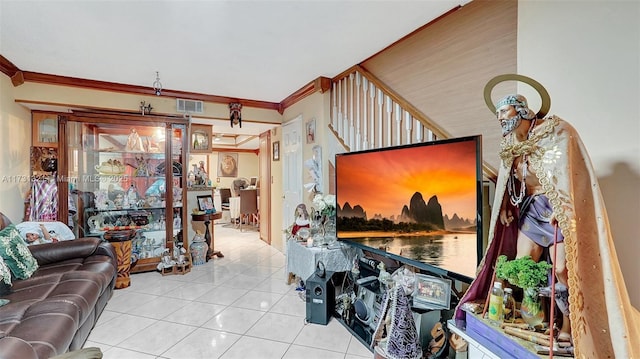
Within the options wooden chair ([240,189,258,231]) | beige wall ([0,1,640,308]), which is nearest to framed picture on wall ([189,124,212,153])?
wooden chair ([240,189,258,231])

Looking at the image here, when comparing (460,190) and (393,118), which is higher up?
(393,118)

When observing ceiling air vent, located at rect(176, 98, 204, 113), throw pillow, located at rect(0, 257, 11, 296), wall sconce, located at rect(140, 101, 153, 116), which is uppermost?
ceiling air vent, located at rect(176, 98, 204, 113)

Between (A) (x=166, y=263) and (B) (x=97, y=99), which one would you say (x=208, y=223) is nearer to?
(A) (x=166, y=263)

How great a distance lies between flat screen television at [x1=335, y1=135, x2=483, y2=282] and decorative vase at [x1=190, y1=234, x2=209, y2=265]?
2.43m

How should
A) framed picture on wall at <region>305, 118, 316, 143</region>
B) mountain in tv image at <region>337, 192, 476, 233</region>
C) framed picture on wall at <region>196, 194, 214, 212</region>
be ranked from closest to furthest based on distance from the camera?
mountain in tv image at <region>337, 192, 476, 233</region>
framed picture on wall at <region>305, 118, 316, 143</region>
framed picture on wall at <region>196, 194, 214, 212</region>

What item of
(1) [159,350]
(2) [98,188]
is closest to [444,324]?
(1) [159,350]

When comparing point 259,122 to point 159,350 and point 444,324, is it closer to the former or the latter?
point 159,350

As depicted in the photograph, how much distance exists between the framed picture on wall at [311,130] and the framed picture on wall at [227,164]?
15.6ft

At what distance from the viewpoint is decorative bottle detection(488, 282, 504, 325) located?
1.11m

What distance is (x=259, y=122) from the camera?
4.30m

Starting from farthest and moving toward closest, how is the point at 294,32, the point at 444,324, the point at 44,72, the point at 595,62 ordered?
1. the point at 44,72
2. the point at 294,32
3. the point at 444,324
4. the point at 595,62

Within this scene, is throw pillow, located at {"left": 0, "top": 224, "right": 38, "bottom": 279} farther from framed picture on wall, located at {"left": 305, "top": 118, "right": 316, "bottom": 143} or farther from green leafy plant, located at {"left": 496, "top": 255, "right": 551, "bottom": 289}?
green leafy plant, located at {"left": 496, "top": 255, "right": 551, "bottom": 289}

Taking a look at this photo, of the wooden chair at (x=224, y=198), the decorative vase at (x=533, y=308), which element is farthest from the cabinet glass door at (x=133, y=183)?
the decorative vase at (x=533, y=308)

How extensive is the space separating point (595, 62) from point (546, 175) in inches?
22.5
